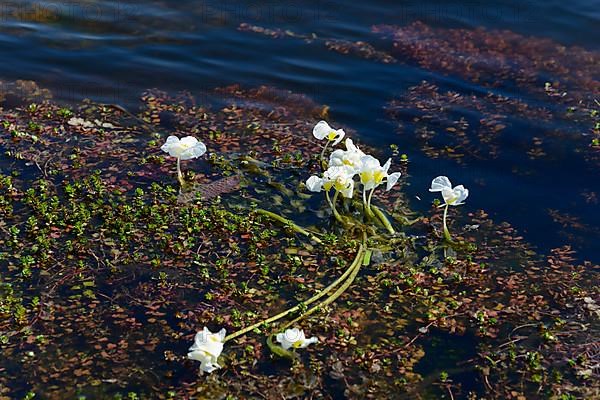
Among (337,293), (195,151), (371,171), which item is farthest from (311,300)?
(195,151)

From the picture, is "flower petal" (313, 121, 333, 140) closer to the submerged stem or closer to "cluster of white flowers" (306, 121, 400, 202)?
"cluster of white flowers" (306, 121, 400, 202)

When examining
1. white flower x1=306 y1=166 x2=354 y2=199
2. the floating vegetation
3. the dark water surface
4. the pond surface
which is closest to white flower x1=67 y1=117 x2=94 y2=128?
the pond surface

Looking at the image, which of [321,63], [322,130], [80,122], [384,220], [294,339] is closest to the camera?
[294,339]

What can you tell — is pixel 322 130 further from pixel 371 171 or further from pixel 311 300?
pixel 311 300

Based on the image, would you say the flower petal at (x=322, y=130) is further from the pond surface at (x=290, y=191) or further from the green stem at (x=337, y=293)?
the green stem at (x=337, y=293)

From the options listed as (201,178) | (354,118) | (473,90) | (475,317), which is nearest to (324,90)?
(354,118)
